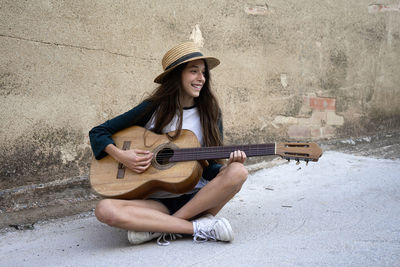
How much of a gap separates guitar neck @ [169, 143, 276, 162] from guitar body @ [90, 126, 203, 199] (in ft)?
0.12

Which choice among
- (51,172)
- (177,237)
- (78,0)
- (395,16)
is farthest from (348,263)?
(395,16)

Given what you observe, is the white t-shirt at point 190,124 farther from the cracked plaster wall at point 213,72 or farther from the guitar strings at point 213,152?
the cracked plaster wall at point 213,72

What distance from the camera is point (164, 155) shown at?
229 centimetres

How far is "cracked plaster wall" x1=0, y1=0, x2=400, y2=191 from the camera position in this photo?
9.10ft

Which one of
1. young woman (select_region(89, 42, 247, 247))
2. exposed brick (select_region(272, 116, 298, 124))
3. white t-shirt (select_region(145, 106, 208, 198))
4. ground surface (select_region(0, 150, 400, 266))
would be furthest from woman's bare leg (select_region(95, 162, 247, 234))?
exposed brick (select_region(272, 116, 298, 124))

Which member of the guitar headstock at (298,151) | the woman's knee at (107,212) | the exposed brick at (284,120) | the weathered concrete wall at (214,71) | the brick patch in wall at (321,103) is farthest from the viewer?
the brick patch in wall at (321,103)

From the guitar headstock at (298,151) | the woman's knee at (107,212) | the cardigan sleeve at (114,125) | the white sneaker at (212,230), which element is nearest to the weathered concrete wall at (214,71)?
the cardigan sleeve at (114,125)

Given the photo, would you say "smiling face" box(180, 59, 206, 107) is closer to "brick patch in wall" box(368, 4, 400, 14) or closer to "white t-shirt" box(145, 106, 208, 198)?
"white t-shirt" box(145, 106, 208, 198)

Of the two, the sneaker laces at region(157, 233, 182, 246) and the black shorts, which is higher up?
the black shorts

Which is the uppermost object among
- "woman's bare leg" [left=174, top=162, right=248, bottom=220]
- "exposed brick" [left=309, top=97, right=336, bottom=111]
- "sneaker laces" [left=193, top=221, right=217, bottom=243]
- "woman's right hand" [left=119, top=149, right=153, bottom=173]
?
"exposed brick" [left=309, top=97, right=336, bottom=111]

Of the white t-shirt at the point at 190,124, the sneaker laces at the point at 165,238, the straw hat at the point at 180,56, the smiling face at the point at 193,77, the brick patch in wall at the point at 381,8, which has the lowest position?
the sneaker laces at the point at 165,238

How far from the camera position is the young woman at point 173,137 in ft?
6.77

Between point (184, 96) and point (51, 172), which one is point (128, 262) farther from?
point (51, 172)

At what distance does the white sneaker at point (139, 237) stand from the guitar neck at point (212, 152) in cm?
44
